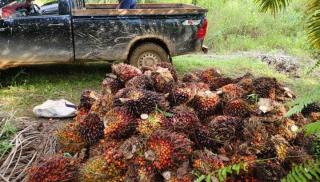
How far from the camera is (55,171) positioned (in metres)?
3.16

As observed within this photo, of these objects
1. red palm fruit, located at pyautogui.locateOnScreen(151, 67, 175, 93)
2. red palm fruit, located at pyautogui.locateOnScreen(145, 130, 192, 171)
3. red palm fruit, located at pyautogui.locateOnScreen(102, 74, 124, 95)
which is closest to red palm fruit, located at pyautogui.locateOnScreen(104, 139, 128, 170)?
red palm fruit, located at pyautogui.locateOnScreen(145, 130, 192, 171)

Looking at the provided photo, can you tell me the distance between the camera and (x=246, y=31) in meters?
12.7

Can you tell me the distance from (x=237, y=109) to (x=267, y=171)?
Result: 0.82 m

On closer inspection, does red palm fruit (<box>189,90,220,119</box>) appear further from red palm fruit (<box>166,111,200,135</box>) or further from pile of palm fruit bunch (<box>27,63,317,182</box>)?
red palm fruit (<box>166,111,200,135</box>)

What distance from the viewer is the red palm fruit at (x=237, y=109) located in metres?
3.58

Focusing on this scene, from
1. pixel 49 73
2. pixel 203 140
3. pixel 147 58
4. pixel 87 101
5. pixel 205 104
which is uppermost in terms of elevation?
pixel 205 104

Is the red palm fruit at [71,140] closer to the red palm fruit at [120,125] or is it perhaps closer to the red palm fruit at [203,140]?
the red palm fruit at [120,125]

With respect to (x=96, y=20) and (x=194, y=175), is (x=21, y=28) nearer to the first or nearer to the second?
(x=96, y=20)

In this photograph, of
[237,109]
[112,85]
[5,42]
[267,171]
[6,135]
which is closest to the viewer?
[267,171]

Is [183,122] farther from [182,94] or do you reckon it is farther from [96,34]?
[96,34]

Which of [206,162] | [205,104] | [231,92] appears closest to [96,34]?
[231,92]

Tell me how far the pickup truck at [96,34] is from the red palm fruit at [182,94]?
4.02 meters

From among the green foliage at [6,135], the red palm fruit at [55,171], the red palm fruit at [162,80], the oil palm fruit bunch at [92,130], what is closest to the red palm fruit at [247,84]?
the red palm fruit at [162,80]

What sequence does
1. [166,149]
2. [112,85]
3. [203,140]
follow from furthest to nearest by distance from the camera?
[112,85] → [203,140] → [166,149]
